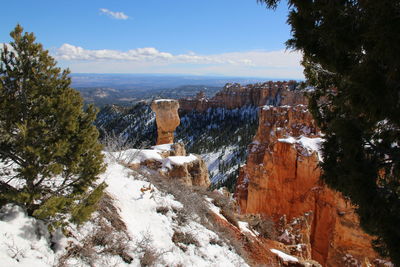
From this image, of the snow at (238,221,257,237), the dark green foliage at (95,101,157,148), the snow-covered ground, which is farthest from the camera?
the dark green foliage at (95,101,157,148)

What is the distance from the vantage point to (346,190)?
13.8 feet

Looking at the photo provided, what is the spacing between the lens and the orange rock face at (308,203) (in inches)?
532

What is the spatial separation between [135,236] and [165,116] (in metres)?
20.4

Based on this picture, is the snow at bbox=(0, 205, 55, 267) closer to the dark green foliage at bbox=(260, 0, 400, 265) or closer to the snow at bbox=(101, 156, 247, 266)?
the snow at bbox=(101, 156, 247, 266)

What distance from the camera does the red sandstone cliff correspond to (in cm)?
9619

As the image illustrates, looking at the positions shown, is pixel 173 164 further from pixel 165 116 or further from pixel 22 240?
pixel 165 116

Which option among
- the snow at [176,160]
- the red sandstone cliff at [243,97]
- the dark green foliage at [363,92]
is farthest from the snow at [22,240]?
the red sandstone cliff at [243,97]

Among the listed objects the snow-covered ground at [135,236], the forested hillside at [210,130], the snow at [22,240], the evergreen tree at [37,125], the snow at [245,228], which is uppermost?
the evergreen tree at [37,125]

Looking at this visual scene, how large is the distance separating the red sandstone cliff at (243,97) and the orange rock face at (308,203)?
70208mm

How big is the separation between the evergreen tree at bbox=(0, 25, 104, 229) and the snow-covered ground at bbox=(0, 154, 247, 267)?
0.32 meters

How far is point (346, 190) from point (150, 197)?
214 inches

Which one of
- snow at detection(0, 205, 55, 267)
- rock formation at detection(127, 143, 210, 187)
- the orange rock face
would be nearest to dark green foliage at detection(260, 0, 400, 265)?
snow at detection(0, 205, 55, 267)

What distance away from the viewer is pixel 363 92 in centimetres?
294

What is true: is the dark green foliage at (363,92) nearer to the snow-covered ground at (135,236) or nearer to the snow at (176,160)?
the snow-covered ground at (135,236)
